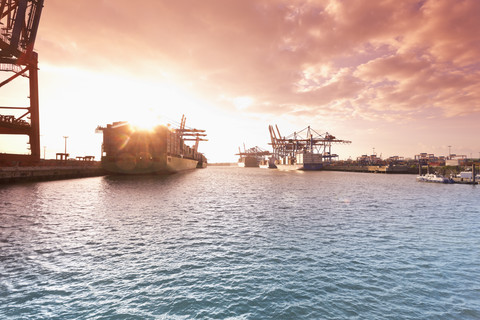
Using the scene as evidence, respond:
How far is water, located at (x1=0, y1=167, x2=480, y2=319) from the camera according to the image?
8328 millimetres

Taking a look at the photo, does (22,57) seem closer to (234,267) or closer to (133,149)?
(133,149)

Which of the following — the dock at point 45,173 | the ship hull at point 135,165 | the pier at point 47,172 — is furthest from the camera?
the ship hull at point 135,165

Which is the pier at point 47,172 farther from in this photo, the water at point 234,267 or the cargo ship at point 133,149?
the water at point 234,267

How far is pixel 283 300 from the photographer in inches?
350

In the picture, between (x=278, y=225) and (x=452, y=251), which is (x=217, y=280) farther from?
(x=452, y=251)

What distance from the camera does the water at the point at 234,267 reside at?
27.3 feet

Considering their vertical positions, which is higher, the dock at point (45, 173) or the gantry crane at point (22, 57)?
the gantry crane at point (22, 57)

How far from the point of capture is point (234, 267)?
37.8 ft

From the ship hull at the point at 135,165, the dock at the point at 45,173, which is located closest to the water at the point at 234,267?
the dock at the point at 45,173

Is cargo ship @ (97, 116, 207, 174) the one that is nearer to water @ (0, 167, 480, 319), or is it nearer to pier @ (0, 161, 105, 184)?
pier @ (0, 161, 105, 184)

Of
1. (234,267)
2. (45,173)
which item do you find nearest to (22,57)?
(45,173)

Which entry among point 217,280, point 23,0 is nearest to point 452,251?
point 217,280

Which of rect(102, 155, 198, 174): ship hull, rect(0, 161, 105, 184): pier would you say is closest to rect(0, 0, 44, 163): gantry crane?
rect(0, 161, 105, 184): pier

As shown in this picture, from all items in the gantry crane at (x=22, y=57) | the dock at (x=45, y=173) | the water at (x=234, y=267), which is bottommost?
→ the water at (x=234, y=267)
